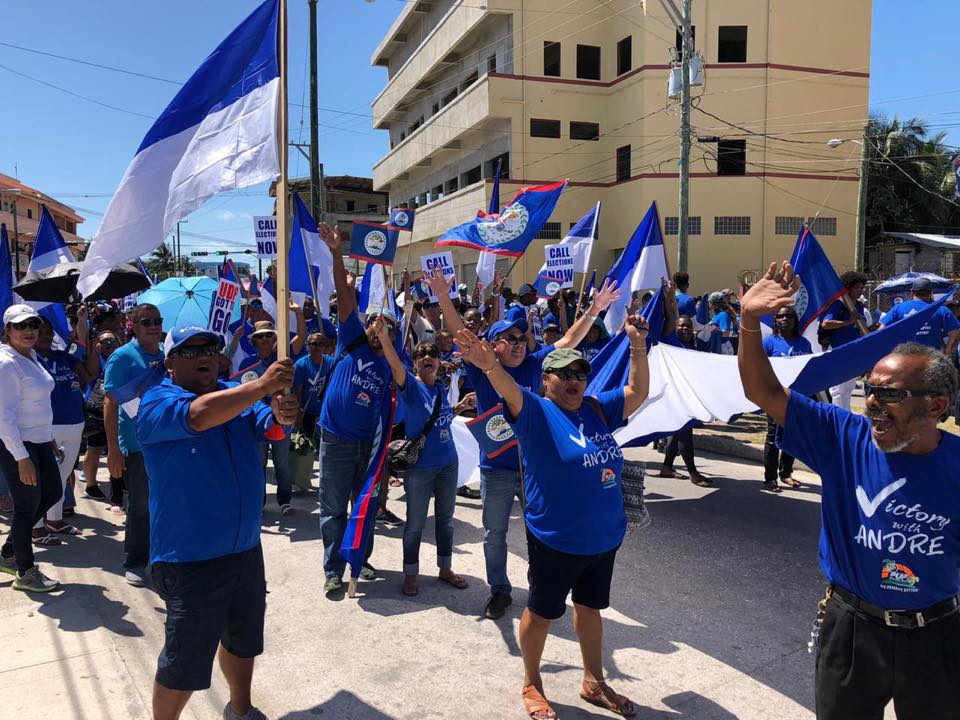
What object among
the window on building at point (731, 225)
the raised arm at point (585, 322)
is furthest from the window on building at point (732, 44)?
the raised arm at point (585, 322)

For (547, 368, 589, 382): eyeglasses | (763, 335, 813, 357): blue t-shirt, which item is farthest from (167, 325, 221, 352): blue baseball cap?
(763, 335, 813, 357): blue t-shirt

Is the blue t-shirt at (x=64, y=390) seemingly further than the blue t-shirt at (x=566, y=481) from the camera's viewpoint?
Yes

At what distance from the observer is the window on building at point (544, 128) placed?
1183 inches

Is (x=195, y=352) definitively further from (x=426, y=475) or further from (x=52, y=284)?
(x=52, y=284)

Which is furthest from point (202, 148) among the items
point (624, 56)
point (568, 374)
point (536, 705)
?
point (624, 56)

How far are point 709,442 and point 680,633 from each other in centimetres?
550

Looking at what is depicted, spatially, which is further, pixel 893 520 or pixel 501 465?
pixel 501 465

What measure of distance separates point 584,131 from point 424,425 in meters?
27.8

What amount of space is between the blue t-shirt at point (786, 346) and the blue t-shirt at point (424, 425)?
355 cm

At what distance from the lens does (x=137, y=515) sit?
203 inches

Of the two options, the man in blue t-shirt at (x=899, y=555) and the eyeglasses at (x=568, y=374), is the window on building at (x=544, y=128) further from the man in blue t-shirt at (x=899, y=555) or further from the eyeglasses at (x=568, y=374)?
the man in blue t-shirt at (x=899, y=555)

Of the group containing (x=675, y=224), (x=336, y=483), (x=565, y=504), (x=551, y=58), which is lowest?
(x=336, y=483)

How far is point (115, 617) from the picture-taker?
4695 mm

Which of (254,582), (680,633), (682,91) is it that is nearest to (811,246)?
(680,633)
